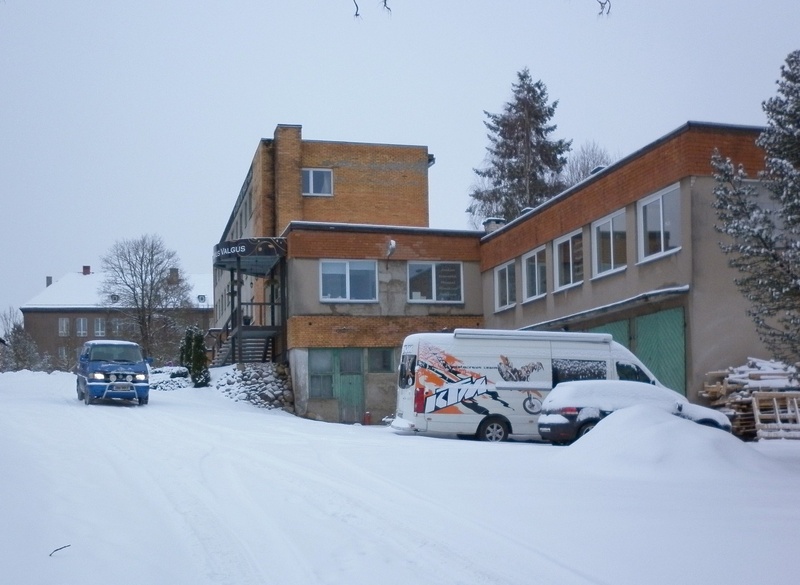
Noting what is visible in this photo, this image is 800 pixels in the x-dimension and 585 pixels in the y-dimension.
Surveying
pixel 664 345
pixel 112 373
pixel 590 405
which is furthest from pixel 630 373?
pixel 112 373

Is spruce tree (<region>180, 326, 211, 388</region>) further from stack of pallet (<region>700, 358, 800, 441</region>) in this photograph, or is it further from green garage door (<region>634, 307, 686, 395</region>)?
stack of pallet (<region>700, 358, 800, 441</region>)

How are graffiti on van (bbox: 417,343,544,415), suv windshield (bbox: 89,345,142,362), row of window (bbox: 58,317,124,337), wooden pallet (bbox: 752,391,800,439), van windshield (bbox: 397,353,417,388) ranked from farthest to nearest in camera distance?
row of window (bbox: 58,317,124,337)
suv windshield (bbox: 89,345,142,362)
van windshield (bbox: 397,353,417,388)
graffiti on van (bbox: 417,343,544,415)
wooden pallet (bbox: 752,391,800,439)

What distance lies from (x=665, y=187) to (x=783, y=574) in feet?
52.9

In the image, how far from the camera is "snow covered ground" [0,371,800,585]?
757cm

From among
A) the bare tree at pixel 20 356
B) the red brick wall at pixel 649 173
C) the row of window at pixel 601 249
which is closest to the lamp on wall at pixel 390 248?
the row of window at pixel 601 249

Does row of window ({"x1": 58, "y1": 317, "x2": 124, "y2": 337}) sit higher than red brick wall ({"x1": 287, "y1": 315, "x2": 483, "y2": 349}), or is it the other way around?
row of window ({"x1": 58, "y1": 317, "x2": 124, "y2": 337})

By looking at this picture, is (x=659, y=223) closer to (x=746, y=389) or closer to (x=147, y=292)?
(x=746, y=389)

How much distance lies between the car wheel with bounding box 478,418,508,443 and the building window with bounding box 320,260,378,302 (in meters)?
12.7

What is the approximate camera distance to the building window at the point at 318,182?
4272 cm

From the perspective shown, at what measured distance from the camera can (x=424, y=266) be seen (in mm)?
34406

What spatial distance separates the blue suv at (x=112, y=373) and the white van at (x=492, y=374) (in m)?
9.57

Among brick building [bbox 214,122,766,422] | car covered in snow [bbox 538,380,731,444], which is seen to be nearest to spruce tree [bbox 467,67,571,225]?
brick building [bbox 214,122,766,422]

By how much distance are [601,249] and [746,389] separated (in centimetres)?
685

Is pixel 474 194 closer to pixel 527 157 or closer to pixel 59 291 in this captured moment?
pixel 527 157
